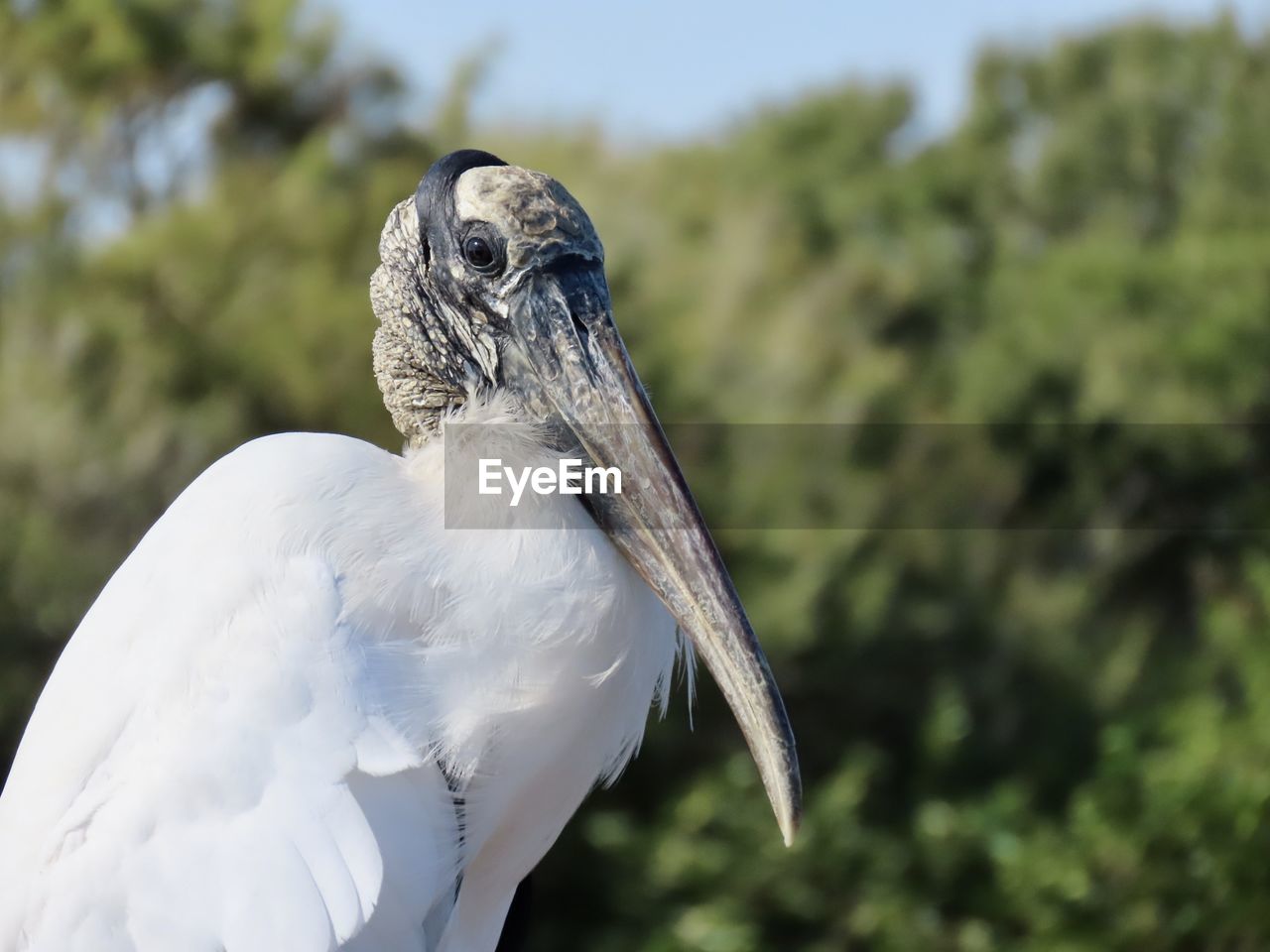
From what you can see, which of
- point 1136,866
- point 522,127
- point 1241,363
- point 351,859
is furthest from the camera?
point 1241,363

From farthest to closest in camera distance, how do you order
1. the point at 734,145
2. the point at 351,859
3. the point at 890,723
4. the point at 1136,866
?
the point at 734,145 < the point at 890,723 < the point at 1136,866 < the point at 351,859

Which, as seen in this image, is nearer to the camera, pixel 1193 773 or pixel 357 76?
pixel 1193 773

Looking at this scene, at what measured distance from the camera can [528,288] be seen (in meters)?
2.19

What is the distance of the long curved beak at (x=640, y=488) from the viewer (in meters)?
1.99

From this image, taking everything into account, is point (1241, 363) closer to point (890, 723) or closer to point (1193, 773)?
point (890, 723)

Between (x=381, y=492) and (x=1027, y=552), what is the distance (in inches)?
374

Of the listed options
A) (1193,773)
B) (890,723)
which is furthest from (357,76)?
(1193,773)

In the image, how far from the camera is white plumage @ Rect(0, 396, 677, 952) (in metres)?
1.94

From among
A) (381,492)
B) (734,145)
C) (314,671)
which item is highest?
(381,492)
